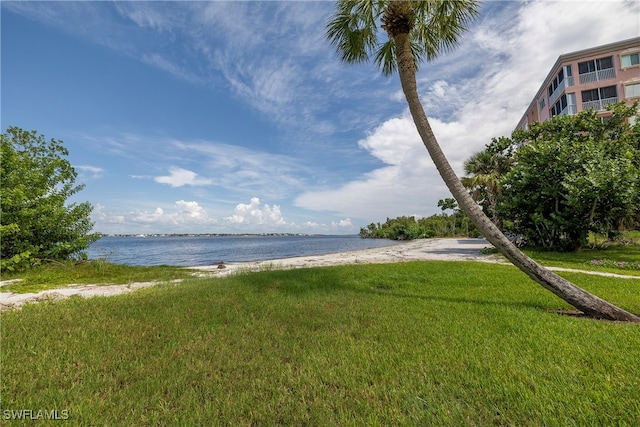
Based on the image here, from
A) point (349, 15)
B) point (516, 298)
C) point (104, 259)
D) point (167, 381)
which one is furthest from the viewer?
point (104, 259)

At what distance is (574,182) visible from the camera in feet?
45.4

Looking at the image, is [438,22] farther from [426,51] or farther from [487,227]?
[487,227]

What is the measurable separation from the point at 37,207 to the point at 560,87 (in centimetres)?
4465

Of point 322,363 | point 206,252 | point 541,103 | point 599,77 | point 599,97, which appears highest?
point 541,103

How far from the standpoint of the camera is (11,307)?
21.4 ft

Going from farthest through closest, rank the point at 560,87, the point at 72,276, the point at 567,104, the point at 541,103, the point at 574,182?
1. the point at 541,103
2. the point at 560,87
3. the point at 567,104
4. the point at 574,182
5. the point at 72,276

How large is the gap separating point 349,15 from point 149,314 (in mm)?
9157

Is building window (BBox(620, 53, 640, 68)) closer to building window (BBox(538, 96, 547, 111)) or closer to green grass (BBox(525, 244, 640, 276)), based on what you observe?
building window (BBox(538, 96, 547, 111))

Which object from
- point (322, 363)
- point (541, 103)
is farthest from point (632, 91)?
point (322, 363)

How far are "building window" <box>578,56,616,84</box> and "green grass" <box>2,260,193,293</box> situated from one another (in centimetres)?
4098

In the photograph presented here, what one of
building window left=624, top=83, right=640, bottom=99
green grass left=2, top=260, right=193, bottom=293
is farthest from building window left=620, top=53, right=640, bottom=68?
green grass left=2, top=260, right=193, bottom=293

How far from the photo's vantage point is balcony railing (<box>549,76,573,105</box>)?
29.6 metres

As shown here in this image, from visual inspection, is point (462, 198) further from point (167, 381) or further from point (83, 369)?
point (83, 369)

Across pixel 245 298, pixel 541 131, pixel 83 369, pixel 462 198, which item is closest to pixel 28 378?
pixel 83 369
